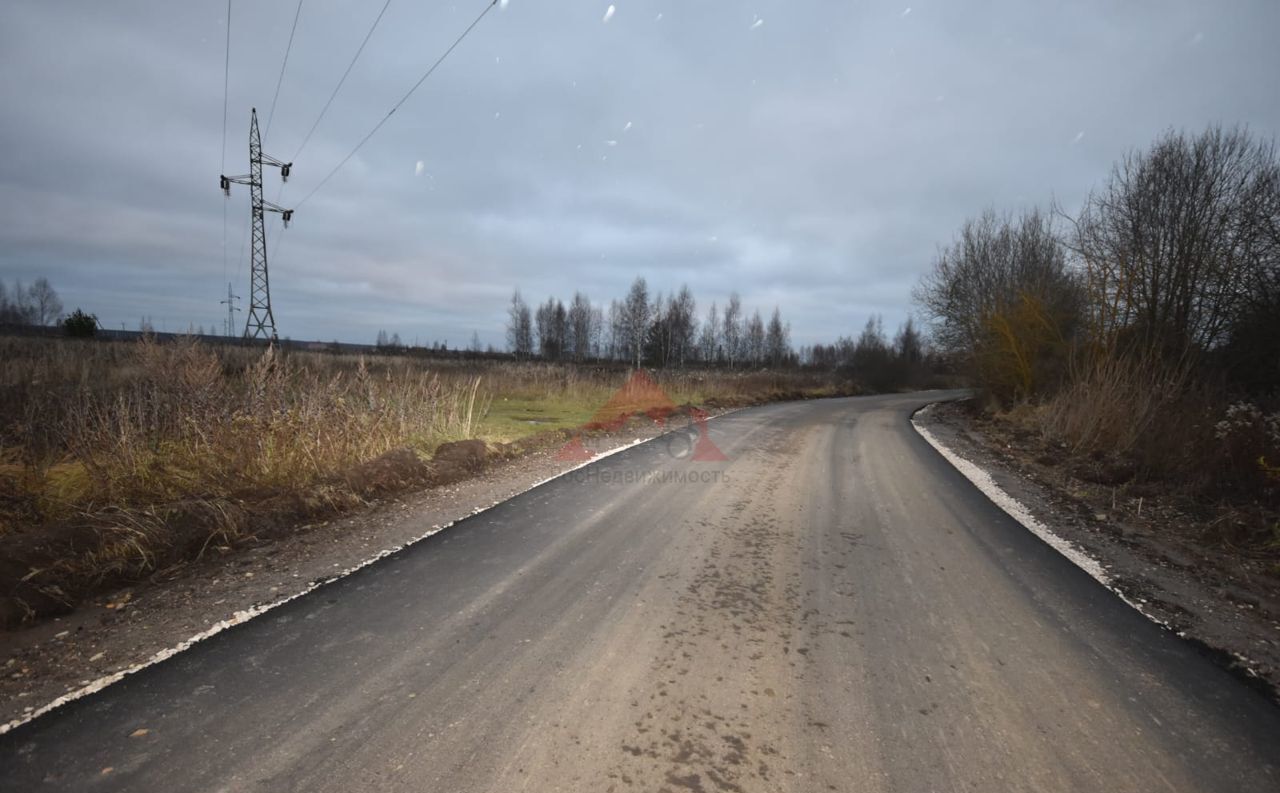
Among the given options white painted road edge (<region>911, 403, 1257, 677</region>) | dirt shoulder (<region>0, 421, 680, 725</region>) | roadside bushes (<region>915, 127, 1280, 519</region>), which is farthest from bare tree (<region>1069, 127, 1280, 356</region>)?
dirt shoulder (<region>0, 421, 680, 725</region>)

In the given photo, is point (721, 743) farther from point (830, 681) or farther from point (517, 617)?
point (517, 617)

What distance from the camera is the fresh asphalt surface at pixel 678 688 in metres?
2.02

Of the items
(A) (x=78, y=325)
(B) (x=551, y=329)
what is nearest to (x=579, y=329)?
(B) (x=551, y=329)

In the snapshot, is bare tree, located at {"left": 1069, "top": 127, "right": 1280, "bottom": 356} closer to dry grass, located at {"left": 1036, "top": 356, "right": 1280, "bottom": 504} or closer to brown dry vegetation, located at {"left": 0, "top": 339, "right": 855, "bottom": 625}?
dry grass, located at {"left": 1036, "top": 356, "right": 1280, "bottom": 504}

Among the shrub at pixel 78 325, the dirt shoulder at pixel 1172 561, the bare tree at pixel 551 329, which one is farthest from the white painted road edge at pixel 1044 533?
the bare tree at pixel 551 329

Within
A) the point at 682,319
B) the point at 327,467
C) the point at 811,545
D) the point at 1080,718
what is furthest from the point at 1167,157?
the point at 682,319

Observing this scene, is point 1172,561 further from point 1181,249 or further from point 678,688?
point 1181,249

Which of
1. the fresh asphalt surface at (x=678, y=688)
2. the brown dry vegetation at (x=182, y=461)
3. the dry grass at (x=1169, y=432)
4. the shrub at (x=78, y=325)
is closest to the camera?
the fresh asphalt surface at (x=678, y=688)

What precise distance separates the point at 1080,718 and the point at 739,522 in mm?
2961

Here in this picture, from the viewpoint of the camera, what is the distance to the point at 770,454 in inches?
357

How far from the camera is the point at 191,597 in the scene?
11.0 ft

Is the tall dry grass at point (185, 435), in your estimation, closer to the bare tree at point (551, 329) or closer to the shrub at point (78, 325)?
the shrub at point (78, 325)

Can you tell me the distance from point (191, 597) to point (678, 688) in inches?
121

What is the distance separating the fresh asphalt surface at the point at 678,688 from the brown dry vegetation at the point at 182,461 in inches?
58.2
